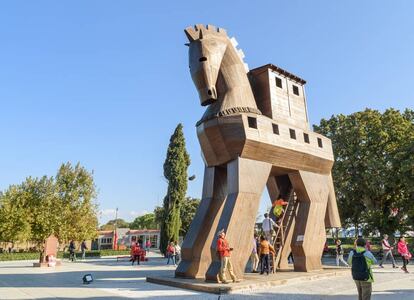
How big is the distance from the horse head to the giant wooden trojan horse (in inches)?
1.4

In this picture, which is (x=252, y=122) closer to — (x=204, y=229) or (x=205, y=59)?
(x=205, y=59)

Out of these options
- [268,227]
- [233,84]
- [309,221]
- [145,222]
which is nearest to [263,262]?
[268,227]

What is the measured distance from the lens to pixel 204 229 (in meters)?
13.0

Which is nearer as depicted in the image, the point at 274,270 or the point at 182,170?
the point at 274,270

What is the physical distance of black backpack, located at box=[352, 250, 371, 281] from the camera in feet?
24.4

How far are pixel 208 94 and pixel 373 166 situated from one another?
18.4m

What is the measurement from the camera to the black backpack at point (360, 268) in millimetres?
7449

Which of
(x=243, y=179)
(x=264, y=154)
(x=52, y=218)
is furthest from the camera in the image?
(x=52, y=218)

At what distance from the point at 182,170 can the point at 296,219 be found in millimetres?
18554

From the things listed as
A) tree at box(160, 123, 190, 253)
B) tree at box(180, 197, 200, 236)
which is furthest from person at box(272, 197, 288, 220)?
tree at box(180, 197, 200, 236)

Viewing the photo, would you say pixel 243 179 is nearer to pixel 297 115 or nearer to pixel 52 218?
pixel 297 115

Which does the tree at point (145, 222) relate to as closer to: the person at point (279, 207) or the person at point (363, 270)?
the person at point (279, 207)

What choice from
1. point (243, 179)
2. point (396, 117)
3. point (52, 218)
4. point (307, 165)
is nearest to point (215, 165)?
point (243, 179)

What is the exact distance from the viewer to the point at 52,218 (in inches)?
1219
